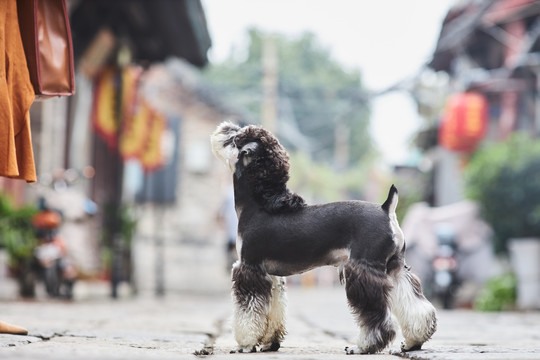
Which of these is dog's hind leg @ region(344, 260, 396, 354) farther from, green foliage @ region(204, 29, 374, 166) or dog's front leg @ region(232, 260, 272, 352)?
green foliage @ region(204, 29, 374, 166)

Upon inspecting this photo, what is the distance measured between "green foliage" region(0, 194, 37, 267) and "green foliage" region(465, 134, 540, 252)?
19.9 feet

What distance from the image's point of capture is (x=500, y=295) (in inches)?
419

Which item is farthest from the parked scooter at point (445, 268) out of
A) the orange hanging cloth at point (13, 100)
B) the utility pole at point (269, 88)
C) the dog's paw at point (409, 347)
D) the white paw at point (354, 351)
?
the utility pole at point (269, 88)

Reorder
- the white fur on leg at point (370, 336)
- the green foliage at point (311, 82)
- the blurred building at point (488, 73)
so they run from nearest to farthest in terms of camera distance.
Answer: the white fur on leg at point (370, 336) < the blurred building at point (488, 73) < the green foliage at point (311, 82)

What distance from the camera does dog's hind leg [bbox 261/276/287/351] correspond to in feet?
12.8

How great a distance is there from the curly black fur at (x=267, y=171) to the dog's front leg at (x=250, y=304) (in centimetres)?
32

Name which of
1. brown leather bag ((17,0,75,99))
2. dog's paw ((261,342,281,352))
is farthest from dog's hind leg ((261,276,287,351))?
brown leather bag ((17,0,75,99))

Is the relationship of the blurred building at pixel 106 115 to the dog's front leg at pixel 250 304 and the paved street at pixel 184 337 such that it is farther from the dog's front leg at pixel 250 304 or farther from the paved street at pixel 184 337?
the dog's front leg at pixel 250 304

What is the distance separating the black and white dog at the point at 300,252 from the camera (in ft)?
11.9

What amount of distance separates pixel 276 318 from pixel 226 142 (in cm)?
91

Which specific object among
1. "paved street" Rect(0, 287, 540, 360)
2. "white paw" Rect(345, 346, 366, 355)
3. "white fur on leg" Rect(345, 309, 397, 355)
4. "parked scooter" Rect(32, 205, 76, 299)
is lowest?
"paved street" Rect(0, 287, 540, 360)

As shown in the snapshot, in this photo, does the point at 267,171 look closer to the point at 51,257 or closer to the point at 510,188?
the point at 51,257

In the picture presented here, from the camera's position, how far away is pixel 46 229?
9148 mm

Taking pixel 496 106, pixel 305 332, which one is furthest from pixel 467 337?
pixel 496 106
